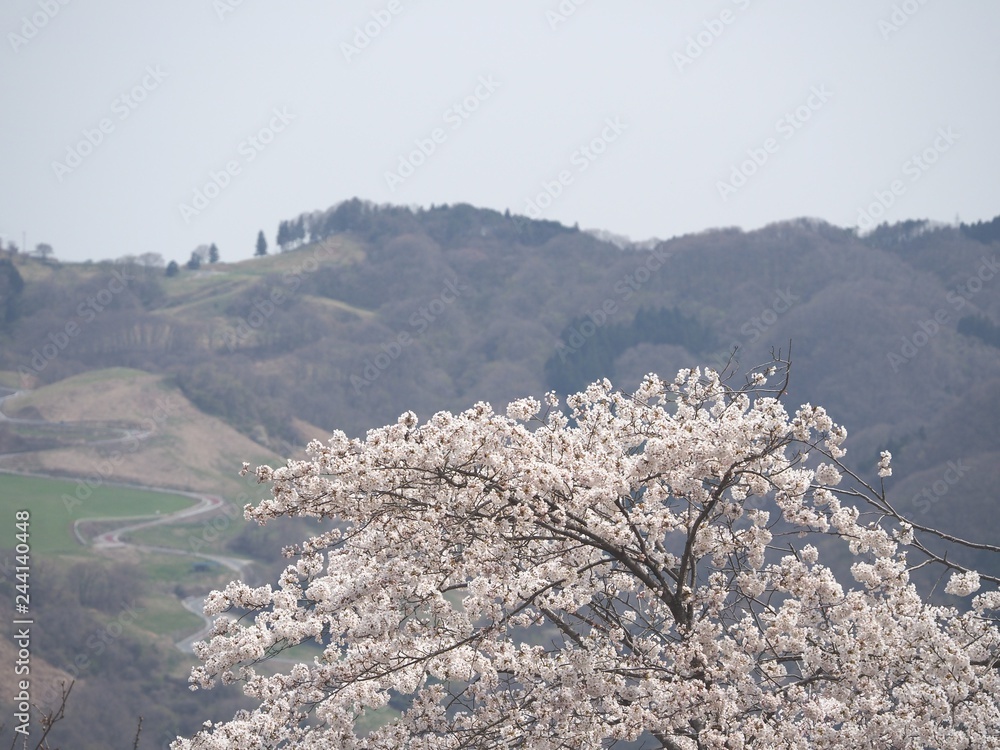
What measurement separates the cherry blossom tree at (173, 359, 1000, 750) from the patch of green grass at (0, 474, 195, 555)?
93980 mm

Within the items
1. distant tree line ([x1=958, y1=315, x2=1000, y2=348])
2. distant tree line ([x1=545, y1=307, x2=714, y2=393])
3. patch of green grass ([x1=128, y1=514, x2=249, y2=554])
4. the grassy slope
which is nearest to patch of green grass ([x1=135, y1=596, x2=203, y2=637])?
patch of green grass ([x1=128, y1=514, x2=249, y2=554])

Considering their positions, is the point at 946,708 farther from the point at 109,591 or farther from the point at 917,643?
the point at 109,591

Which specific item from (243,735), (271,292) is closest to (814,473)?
(243,735)

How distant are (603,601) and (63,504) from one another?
110 metres

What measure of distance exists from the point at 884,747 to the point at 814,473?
6.10 ft

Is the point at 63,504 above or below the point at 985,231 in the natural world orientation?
below

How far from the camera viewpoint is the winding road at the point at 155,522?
9244 centimetres

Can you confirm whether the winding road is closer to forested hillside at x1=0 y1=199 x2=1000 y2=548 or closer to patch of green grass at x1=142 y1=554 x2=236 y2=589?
patch of green grass at x1=142 y1=554 x2=236 y2=589

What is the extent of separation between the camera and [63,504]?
358ft

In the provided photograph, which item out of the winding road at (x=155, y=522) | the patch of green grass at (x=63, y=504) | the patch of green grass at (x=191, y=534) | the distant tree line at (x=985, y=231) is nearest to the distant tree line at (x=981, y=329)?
the distant tree line at (x=985, y=231)

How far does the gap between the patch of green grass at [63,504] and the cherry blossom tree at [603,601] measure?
93980 millimetres

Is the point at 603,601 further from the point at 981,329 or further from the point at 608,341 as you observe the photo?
the point at 608,341

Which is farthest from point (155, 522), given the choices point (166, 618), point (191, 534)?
point (166, 618)

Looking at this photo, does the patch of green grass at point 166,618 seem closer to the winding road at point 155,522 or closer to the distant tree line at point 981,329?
the winding road at point 155,522
